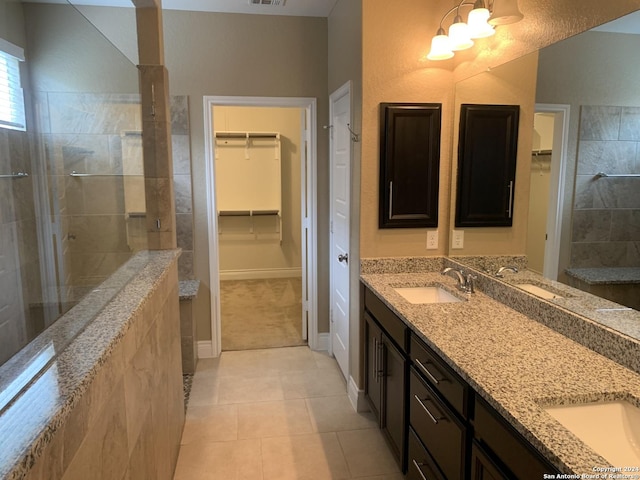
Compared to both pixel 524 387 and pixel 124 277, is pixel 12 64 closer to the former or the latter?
pixel 124 277

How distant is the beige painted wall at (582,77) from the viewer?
1525 millimetres

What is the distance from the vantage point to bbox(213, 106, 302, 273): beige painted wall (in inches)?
240

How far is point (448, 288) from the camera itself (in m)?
2.47

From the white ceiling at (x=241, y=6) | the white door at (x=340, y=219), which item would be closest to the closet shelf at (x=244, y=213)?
the white door at (x=340, y=219)

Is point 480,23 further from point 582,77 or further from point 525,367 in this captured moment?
point 525,367

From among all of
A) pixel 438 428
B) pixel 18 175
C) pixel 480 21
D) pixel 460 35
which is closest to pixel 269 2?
pixel 460 35

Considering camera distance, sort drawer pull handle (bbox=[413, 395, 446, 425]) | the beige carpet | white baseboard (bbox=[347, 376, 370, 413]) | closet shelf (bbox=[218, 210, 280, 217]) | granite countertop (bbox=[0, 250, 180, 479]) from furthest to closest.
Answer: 1. closet shelf (bbox=[218, 210, 280, 217])
2. the beige carpet
3. white baseboard (bbox=[347, 376, 370, 413])
4. drawer pull handle (bbox=[413, 395, 446, 425])
5. granite countertop (bbox=[0, 250, 180, 479])

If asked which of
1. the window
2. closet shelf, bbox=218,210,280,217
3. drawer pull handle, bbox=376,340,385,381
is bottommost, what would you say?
drawer pull handle, bbox=376,340,385,381

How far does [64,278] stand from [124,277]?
25 centimetres

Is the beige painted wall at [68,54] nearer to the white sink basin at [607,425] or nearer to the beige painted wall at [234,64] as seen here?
the beige painted wall at [234,64]

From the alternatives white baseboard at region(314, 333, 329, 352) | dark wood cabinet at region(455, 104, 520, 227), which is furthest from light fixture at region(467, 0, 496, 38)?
white baseboard at region(314, 333, 329, 352)

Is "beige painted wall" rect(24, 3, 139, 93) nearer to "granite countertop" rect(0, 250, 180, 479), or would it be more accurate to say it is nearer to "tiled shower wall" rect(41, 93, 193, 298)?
"tiled shower wall" rect(41, 93, 193, 298)

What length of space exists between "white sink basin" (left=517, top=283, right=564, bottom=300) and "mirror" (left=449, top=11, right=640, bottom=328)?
4 centimetres

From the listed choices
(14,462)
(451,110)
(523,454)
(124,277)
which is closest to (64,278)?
(124,277)
